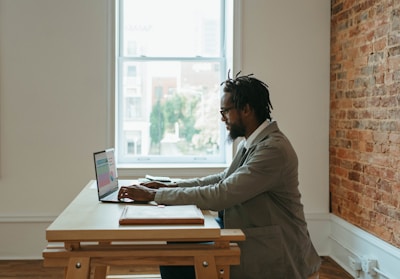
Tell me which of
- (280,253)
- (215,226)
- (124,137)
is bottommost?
(280,253)

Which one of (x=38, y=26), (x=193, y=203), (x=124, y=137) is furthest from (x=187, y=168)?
(x=193, y=203)

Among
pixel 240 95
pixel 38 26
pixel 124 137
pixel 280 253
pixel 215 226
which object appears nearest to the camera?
pixel 215 226

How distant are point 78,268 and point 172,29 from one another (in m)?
2.88

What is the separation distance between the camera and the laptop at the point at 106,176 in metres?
2.57

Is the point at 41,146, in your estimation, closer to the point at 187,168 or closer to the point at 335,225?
the point at 187,168

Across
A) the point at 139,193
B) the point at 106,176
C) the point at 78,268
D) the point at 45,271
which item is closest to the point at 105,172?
the point at 106,176

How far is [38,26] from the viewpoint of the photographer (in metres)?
4.25

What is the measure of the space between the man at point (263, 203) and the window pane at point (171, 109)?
2088mm

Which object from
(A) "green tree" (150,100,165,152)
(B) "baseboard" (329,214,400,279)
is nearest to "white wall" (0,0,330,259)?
(A) "green tree" (150,100,165,152)

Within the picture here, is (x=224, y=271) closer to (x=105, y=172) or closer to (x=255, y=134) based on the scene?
(x=255, y=134)

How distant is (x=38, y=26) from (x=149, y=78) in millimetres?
968

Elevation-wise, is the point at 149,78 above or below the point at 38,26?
below

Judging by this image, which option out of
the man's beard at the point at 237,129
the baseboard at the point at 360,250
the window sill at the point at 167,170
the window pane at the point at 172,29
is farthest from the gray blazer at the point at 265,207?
the window pane at the point at 172,29

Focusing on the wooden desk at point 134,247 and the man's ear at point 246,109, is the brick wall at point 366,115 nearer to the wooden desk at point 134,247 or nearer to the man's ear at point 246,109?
the man's ear at point 246,109
